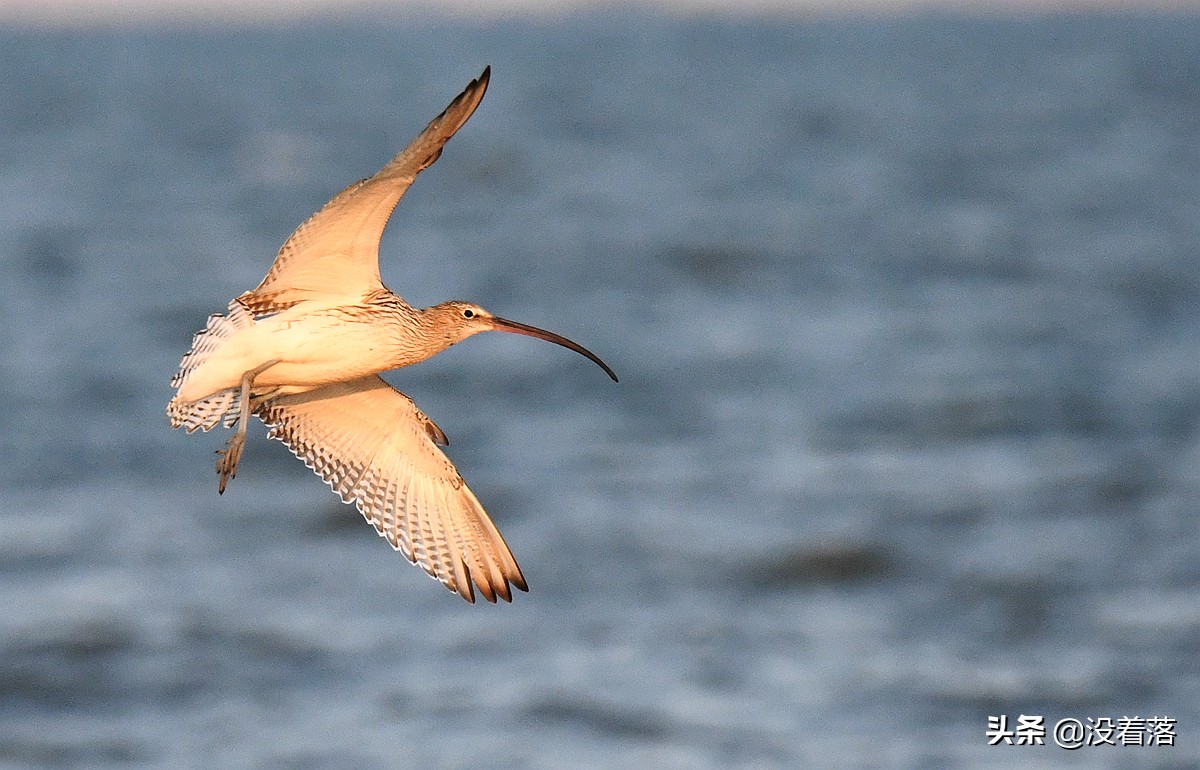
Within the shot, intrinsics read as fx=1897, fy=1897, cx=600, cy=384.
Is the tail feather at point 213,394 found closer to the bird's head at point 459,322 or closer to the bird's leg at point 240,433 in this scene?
the bird's leg at point 240,433

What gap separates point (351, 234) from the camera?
6.12m

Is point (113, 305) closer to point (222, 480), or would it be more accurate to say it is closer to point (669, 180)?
point (669, 180)

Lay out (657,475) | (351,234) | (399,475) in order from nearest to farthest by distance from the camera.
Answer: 1. (351,234)
2. (399,475)
3. (657,475)

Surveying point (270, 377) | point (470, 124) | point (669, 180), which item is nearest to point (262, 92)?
point (470, 124)

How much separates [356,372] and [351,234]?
490 mm

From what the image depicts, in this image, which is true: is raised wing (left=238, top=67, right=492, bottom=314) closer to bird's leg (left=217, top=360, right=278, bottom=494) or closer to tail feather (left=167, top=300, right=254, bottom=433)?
tail feather (left=167, top=300, right=254, bottom=433)

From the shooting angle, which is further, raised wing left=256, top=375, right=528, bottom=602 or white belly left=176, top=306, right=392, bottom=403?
raised wing left=256, top=375, right=528, bottom=602

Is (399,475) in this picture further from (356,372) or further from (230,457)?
(230,457)

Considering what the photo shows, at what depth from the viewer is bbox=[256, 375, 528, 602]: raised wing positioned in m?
6.87

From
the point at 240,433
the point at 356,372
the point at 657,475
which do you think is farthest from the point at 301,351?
the point at 657,475

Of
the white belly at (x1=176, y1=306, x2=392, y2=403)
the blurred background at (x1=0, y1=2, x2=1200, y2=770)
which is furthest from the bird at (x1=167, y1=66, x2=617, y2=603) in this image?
the blurred background at (x1=0, y1=2, x2=1200, y2=770)

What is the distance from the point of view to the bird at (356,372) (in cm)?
605

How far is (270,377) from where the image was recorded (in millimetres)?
6336

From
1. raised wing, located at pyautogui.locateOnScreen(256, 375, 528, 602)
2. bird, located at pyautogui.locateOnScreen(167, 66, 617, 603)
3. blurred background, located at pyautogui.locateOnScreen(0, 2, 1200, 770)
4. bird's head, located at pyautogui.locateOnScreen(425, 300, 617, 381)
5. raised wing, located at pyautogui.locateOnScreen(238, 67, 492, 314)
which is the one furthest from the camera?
blurred background, located at pyautogui.locateOnScreen(0, 2, 1200, 770)
